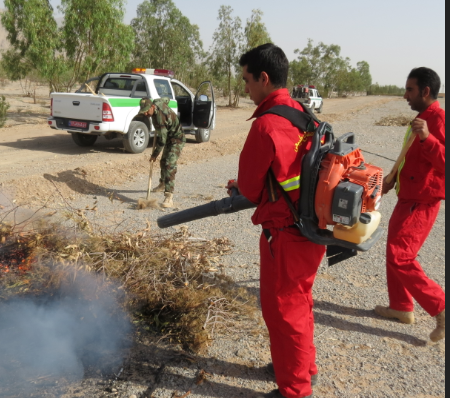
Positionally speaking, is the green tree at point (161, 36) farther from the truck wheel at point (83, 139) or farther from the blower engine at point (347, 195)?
the blower engine at point (347, 195)

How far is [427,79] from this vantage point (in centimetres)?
327

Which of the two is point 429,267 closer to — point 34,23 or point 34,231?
point 34,231

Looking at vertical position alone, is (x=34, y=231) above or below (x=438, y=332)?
above

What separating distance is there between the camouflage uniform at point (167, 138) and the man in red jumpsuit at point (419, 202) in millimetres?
4266

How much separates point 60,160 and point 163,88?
3.39 metres

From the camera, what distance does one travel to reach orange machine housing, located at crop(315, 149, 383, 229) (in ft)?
7.26

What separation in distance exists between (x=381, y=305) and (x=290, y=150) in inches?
87.7

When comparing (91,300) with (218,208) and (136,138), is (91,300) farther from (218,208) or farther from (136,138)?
(136,138)

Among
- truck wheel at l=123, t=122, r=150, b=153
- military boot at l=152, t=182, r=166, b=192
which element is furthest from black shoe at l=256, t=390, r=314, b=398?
truck wheel at l=123, t=122, r=150, b=153

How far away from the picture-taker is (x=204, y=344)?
10.4 feet

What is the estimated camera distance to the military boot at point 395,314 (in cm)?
361

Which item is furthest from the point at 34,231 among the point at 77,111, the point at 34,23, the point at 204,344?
the point at 34,23

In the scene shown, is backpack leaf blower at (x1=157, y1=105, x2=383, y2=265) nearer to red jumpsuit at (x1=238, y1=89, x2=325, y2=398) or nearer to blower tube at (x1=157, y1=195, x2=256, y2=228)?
red jumpsuit at (x1=238, y1=89, x2=325, y2=398)

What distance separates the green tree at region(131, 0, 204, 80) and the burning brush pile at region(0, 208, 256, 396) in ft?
79.4
